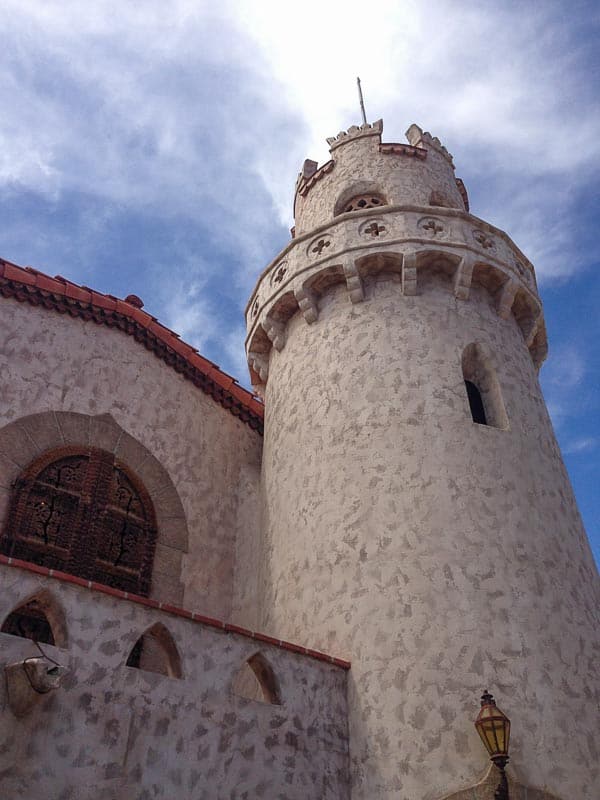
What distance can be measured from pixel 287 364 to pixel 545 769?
5.80 metres

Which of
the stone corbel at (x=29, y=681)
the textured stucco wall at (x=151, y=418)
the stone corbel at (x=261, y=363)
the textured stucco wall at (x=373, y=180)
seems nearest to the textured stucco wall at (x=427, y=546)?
the textured stucco wall at (x=151, y=418)

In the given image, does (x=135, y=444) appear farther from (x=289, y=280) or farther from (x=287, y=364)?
(x=289, y=280)

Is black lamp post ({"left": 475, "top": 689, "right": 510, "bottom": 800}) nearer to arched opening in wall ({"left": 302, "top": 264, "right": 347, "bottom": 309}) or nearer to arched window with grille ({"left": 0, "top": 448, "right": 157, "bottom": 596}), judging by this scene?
arched window with grille ({"left": 0, "top": 448, "right": 157, "bottom": 596})

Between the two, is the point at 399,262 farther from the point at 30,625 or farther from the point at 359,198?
the point at 30,625

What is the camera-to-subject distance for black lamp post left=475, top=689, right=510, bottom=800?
572 centimetres

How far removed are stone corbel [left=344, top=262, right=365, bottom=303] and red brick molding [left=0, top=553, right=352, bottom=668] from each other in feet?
15.1

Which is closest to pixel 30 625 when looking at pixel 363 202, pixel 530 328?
pixel 530 328

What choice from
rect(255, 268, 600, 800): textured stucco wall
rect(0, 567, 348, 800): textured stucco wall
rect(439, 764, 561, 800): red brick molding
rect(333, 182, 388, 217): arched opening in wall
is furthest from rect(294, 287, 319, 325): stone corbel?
rect(439, 764, 561, 800): red brick molding

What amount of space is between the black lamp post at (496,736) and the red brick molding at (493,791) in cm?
6

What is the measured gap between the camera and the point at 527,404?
8.98 metres

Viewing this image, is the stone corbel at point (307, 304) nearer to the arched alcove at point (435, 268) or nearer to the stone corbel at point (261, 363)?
the stone corbel at point (261, 363)

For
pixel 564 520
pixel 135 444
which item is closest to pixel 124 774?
pixel 135 444

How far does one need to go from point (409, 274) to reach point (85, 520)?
198 inches

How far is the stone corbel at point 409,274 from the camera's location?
31.1ft
